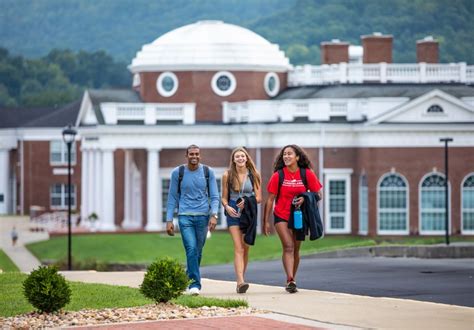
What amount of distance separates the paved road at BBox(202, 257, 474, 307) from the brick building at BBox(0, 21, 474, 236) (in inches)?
1034

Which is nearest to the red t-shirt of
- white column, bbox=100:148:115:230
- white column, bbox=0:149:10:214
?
white column, bbox=100:148:115:230

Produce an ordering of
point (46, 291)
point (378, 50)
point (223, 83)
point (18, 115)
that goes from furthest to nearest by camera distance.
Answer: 1. point (18, 115)
2. point (378, 50)
3. point (223, 83)
4. point (46, 291)

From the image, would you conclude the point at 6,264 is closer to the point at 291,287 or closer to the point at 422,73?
the point at 422,73

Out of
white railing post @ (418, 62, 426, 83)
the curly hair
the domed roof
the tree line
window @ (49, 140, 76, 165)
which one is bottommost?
the curly hair

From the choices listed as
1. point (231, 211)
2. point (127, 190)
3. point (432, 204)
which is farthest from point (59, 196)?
point (231, 211)

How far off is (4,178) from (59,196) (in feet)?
21.0

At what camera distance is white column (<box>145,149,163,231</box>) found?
65.4 metres

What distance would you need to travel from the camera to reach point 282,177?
23562mm

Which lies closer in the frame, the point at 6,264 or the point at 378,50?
the point at 6,264

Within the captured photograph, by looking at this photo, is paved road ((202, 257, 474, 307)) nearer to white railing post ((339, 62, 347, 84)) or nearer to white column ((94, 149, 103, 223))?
white railing post ((339, 62, 347, 84))

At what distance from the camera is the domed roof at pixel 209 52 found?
68.3 metres

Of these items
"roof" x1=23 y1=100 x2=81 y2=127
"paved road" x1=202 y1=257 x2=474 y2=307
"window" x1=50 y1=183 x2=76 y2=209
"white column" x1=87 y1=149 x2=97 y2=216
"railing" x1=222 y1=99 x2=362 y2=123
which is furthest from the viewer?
"roof" x1=23 y1=100 x2=81 y2=127

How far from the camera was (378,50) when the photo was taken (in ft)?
228

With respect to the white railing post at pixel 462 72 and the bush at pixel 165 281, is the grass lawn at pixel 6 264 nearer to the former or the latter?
the white railing post at pixel 462 72
